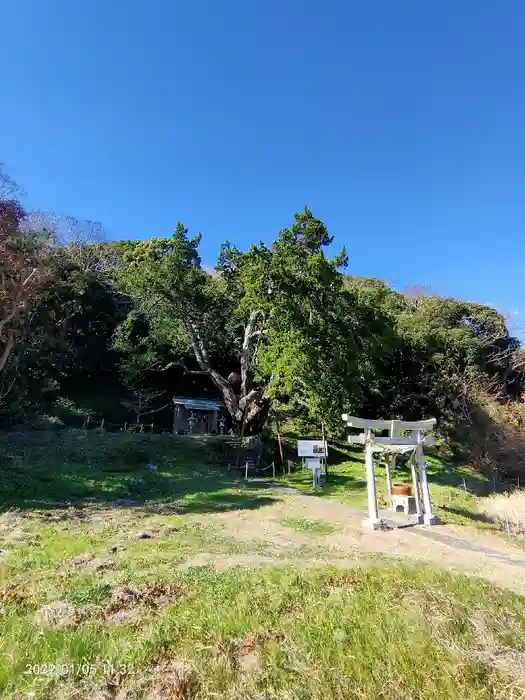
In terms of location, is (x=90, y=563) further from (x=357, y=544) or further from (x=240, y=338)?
(x=240, y=338)

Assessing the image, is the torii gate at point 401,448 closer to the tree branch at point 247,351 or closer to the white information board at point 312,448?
the white information board at point 312,448

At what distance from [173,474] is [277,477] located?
553cm

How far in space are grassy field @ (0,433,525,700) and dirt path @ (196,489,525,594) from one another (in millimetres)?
261

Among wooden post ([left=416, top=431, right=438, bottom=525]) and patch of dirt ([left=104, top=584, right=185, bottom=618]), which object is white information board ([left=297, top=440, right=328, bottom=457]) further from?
patch of dirt ([left=104, top=584, right=185, bottom=618])

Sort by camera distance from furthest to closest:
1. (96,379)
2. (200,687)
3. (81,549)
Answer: (96,379)
(81,549)
(200,687)

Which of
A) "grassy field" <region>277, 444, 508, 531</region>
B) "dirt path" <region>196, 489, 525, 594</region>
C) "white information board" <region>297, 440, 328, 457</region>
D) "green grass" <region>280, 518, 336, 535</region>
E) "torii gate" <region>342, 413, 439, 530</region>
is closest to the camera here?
"dirt path" <region>196, 489, 525, 594</region>

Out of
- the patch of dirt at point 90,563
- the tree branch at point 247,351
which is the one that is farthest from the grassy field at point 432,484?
the patch of dirt at point 90,563

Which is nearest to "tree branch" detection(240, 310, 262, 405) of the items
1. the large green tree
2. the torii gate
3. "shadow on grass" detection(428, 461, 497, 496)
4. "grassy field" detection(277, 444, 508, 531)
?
the large green tree

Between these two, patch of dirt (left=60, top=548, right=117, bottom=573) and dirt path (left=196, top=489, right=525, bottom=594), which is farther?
dirt path (left=196, top=489, right=525, bottom=594)

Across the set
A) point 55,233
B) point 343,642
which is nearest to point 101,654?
point 343,642

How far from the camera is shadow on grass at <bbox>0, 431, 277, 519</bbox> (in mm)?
11766

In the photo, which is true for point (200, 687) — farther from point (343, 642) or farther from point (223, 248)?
point (223, 248)

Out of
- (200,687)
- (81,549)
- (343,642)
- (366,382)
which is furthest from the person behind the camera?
(366,382)

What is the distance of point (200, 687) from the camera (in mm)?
3277
